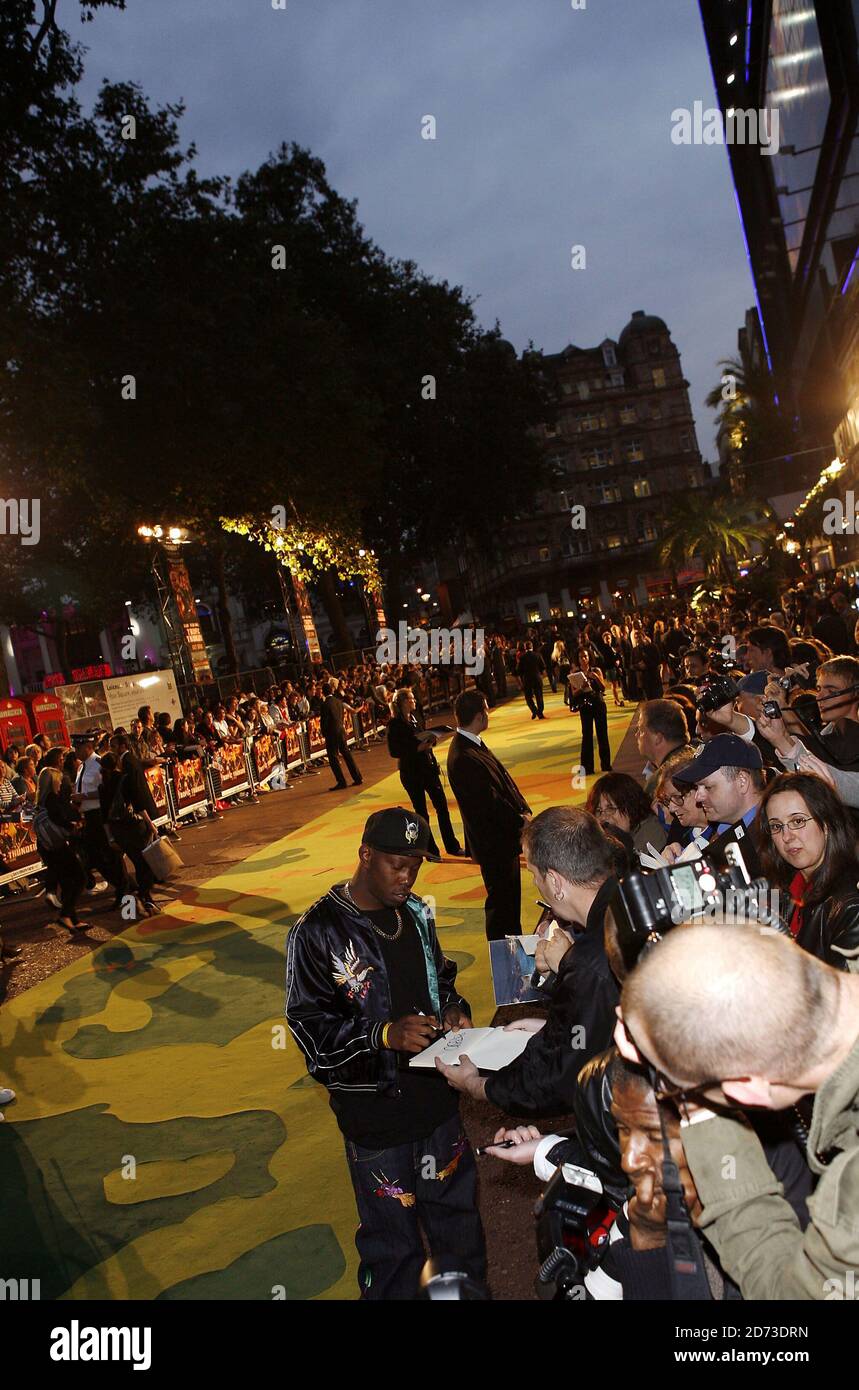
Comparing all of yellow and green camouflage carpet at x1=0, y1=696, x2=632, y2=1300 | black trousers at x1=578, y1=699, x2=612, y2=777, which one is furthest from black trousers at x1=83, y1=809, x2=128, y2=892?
black trousers at x1=578, y1=699, x2=612, y2=777

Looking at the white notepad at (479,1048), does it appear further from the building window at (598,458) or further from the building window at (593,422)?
the building window at (593,422)

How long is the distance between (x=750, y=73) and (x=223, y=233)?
16.3 m

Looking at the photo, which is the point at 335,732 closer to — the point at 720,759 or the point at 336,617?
the point at 720,759

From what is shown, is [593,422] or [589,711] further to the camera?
[593,422]

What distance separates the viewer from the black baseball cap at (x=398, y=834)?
10.7 feet

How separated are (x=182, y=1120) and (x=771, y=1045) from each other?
5.10 metres

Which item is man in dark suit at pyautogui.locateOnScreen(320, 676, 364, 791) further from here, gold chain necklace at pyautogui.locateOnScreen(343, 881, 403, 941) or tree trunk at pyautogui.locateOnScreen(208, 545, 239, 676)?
tree trunk at pyautogui.locateOnScreen(208, 545, 239, 676)

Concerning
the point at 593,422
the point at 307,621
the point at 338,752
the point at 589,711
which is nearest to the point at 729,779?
the point at 589,711

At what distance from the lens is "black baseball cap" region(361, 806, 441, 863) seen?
129 inches

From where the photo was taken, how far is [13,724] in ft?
73.4

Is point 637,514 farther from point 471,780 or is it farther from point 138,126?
point 471,780

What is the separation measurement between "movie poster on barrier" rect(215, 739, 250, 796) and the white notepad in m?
16.7

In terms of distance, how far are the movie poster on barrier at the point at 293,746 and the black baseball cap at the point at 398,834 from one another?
19706 millimetres

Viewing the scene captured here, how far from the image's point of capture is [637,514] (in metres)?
82.2
